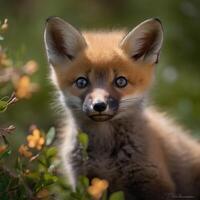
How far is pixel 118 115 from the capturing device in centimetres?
608

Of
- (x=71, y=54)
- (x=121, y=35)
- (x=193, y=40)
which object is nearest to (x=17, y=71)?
(x=71, y=54)

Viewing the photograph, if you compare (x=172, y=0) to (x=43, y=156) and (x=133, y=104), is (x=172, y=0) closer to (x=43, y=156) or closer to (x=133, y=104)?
(x=133, y=104)

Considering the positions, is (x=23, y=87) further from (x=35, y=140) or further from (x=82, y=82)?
(x=82, y=82)

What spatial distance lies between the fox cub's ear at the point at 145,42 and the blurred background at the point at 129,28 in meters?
1.58

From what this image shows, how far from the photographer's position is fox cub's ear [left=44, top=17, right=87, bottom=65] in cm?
623

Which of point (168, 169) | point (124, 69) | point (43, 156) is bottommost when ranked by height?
point (168, 169)

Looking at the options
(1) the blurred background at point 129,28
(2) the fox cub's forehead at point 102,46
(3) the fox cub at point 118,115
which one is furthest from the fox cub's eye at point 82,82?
(1) the blurred background at point 129,28

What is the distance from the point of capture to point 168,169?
20.7ft

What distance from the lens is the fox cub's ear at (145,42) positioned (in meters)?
6.23

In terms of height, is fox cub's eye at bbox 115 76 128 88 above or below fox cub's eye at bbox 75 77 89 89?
below

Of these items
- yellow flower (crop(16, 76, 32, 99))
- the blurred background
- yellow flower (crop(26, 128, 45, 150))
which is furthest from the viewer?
the blurred background

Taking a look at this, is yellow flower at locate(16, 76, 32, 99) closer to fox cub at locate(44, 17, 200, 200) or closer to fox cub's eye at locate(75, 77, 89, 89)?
fox cub at locate(44, 17, 200, 200)

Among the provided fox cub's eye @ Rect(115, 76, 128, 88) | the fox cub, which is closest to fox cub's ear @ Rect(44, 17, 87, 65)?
the fox cub

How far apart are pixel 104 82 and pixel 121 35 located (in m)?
0.90
